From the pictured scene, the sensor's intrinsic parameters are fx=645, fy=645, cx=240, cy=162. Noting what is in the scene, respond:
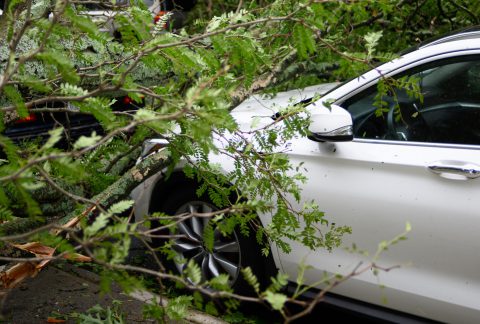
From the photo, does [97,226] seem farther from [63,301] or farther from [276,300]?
[63,301]

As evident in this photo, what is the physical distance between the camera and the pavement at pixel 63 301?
3695 mm

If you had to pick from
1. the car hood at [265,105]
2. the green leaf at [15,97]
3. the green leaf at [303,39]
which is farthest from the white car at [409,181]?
the green leaf at [15,97]

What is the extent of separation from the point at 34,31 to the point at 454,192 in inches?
84.7

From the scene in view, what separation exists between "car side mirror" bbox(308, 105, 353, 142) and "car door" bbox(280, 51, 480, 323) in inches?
4.1

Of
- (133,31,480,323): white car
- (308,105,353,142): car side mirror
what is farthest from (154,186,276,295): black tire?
(308,105,353,142): car side mirror

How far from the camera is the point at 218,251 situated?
4082 mm

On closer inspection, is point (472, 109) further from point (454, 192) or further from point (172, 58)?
point (172, 58)

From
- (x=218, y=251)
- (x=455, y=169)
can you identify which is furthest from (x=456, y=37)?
(x=218, y=251)

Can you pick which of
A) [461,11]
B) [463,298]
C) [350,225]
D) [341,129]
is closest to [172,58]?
[341,129]

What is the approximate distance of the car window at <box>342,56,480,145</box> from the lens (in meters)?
3.31

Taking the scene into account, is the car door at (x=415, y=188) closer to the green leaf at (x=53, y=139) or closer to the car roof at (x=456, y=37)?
→ the car roof at (x=456, y=37)

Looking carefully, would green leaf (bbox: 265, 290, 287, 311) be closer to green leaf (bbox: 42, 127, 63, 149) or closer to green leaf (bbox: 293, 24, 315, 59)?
green leaf (bbox: 42, 127, 63, 149)

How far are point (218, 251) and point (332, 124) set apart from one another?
47.1 inches

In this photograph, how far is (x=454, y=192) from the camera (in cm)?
316
